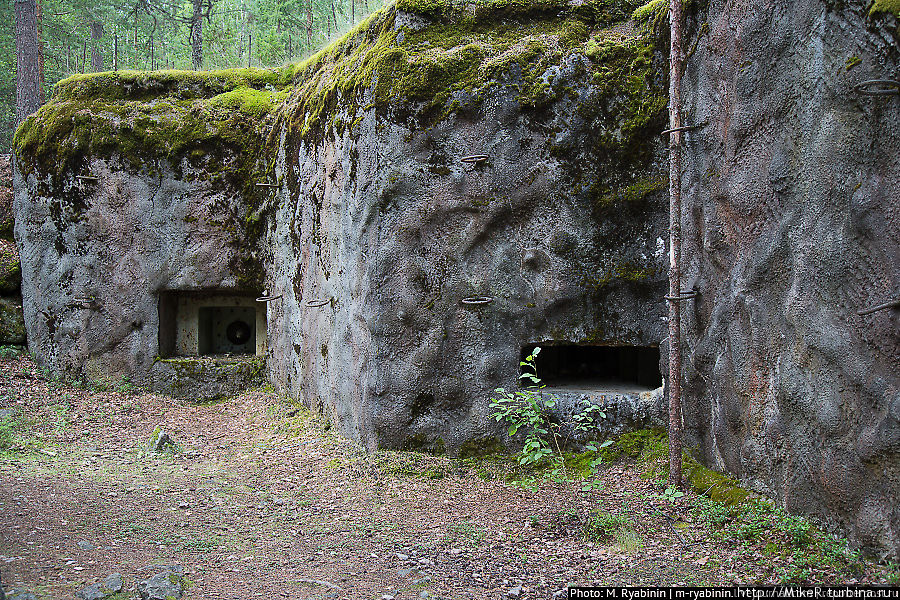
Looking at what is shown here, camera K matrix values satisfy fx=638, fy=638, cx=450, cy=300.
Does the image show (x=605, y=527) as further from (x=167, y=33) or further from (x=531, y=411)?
(x=167, y=33)

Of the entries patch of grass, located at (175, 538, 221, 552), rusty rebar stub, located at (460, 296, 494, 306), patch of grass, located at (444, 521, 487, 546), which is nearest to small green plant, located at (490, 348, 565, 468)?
rusty rebar stub, located at (460, 296, 494, 306)

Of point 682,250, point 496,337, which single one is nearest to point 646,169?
point 682,250

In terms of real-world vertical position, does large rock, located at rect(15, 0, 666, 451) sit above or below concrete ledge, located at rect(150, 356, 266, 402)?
above

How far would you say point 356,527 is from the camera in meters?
4.59

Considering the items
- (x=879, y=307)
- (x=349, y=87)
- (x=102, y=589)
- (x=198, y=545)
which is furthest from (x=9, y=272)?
(x=879, y=307)

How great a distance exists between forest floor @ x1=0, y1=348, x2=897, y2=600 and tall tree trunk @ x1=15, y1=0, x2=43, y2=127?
27.0 ft

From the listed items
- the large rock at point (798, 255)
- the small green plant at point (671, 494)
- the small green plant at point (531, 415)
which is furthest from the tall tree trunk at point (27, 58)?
the small green plant at point (671, 494)

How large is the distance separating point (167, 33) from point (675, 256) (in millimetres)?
24535

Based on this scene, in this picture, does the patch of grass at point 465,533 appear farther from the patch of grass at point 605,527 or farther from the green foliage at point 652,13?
the green foliage at point 652,13

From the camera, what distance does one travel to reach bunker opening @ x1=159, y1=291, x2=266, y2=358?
350 inches

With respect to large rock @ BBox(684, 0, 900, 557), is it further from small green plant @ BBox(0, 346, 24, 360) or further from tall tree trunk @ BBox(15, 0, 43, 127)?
tall tree trunk @ BBox(15, 0, 43, 127)

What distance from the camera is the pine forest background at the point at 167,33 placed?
54.9 ft

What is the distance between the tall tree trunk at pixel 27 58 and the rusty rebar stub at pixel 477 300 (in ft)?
36.3

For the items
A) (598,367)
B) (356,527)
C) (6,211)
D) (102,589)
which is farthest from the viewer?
(6,211)
